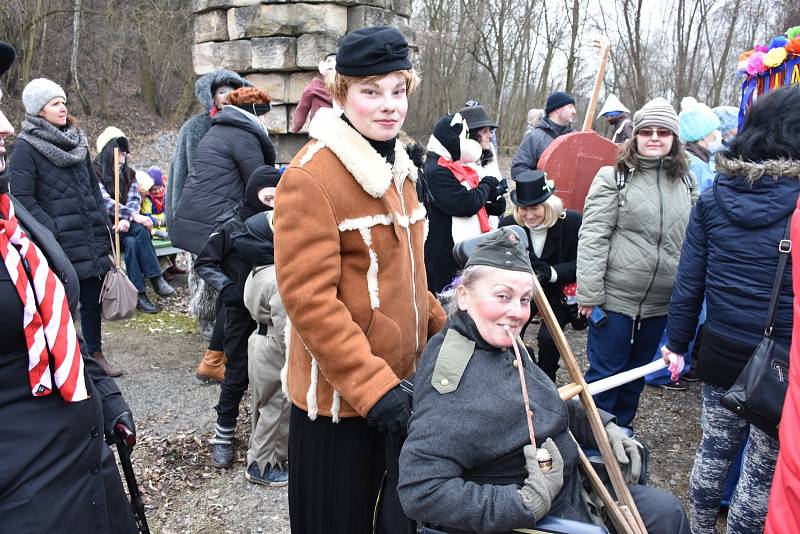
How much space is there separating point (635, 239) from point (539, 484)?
214cm

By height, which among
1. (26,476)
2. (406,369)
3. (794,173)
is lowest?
(26,476)

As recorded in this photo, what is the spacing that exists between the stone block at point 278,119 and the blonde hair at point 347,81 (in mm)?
4394

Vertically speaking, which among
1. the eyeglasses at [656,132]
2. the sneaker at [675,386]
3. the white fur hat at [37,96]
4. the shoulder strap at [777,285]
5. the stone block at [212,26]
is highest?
the stone block at [212,26]

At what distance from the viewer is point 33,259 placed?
189 centimetres

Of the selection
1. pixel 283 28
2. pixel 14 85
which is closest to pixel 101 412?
pixel 283 28

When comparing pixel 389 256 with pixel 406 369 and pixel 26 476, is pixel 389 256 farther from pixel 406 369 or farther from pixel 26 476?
pixel 26 476

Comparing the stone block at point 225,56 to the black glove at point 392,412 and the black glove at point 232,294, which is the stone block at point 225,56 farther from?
the black glove at point 392,412

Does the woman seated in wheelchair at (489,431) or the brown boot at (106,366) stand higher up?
the woman seated in wheelchair at (489,431)

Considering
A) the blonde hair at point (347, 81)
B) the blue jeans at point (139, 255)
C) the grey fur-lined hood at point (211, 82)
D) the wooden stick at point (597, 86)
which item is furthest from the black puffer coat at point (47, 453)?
the blue jeans at point (139, 255)

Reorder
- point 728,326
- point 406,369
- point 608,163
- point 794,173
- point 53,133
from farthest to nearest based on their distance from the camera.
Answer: point 608,163 → point 53,133 → point 728,326 → point 794,173 → point 406,369

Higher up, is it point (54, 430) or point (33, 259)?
point (33, 259)

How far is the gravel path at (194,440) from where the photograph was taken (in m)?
3.38

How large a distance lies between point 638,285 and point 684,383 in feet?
6.34

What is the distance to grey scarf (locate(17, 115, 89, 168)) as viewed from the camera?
4.54m
